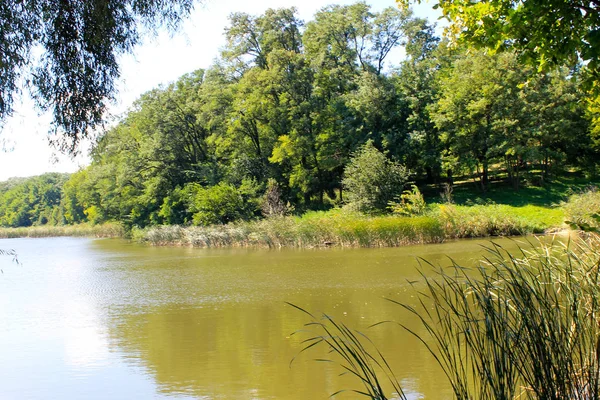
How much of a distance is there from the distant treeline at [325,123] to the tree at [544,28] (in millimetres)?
23811

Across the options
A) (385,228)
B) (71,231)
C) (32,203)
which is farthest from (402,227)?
(32,203)

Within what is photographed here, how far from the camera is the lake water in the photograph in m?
7.05

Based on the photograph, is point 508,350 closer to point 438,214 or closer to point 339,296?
point 339,296

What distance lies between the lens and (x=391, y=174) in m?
30.0

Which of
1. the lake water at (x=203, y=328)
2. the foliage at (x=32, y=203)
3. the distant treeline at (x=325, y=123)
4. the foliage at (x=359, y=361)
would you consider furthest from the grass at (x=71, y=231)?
the foliage at (x=359, y=361)

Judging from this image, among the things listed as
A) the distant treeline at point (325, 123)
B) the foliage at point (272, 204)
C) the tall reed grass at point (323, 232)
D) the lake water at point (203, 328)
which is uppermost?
the distant treeline at point (325, 123)

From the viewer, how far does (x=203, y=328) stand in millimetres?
10414

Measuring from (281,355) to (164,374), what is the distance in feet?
6.03

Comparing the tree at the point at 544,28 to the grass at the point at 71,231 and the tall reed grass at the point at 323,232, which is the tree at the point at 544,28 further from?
the grass at the point at 71,231

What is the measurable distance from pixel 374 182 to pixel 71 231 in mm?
43134

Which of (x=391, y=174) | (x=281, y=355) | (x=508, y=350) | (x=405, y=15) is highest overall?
(x=405, y=15)

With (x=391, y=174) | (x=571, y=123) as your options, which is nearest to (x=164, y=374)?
(x=391, y=174)

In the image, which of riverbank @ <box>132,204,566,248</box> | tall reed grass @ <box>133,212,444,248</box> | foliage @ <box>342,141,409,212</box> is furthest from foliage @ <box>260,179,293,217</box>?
foliage @ <box>342,141,409,212</box>

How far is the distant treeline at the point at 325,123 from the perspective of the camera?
1248 inches
